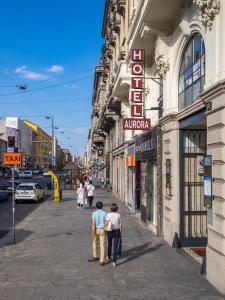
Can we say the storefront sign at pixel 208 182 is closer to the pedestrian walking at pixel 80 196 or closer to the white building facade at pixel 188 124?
the white building facade at pixel 188 124

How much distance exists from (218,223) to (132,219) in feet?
38.3

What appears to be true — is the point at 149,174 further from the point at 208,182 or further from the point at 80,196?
the point at 208,182

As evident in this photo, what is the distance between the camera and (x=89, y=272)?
9.94 metres

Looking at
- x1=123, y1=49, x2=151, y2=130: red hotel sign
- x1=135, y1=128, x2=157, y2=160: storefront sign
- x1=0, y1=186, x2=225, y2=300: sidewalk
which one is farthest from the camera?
x1=123, y1=49, x2=151, y2=130: red hotel sign

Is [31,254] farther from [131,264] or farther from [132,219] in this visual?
[132,219]

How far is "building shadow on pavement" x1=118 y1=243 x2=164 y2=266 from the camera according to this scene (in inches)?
453

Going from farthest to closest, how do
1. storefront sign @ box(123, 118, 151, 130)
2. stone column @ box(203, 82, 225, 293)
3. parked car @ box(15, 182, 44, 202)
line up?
1. parked car @ box(15, 182, 44, 202)
2. storefront sign @ box(123, 118, 151, 130)
3. stone column @ box(203, 82, 225, 293)

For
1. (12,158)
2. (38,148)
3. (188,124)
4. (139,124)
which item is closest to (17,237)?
(12,158)

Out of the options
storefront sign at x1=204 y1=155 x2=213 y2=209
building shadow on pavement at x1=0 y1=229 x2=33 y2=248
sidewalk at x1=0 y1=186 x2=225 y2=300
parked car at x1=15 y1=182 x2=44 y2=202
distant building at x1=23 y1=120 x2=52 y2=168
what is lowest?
building shadow on pavement at x1=0 y1=229 x2=33 y2=248

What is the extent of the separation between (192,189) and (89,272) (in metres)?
4.18

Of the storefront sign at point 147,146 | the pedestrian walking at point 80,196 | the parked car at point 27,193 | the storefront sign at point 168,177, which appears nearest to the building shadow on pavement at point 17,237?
the storefront sign at point 168,177

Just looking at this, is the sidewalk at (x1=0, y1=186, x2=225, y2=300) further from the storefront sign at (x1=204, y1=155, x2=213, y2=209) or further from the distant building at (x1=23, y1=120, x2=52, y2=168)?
the distant building at (x1=23, y1=120, x2=52, y2=168)

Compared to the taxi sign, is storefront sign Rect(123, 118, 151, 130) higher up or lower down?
higher up

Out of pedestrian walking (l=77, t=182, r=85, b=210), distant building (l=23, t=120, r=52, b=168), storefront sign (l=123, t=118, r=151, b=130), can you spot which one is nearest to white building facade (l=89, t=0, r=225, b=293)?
storefront sign (l=123, t=118, r=151, b=130)
